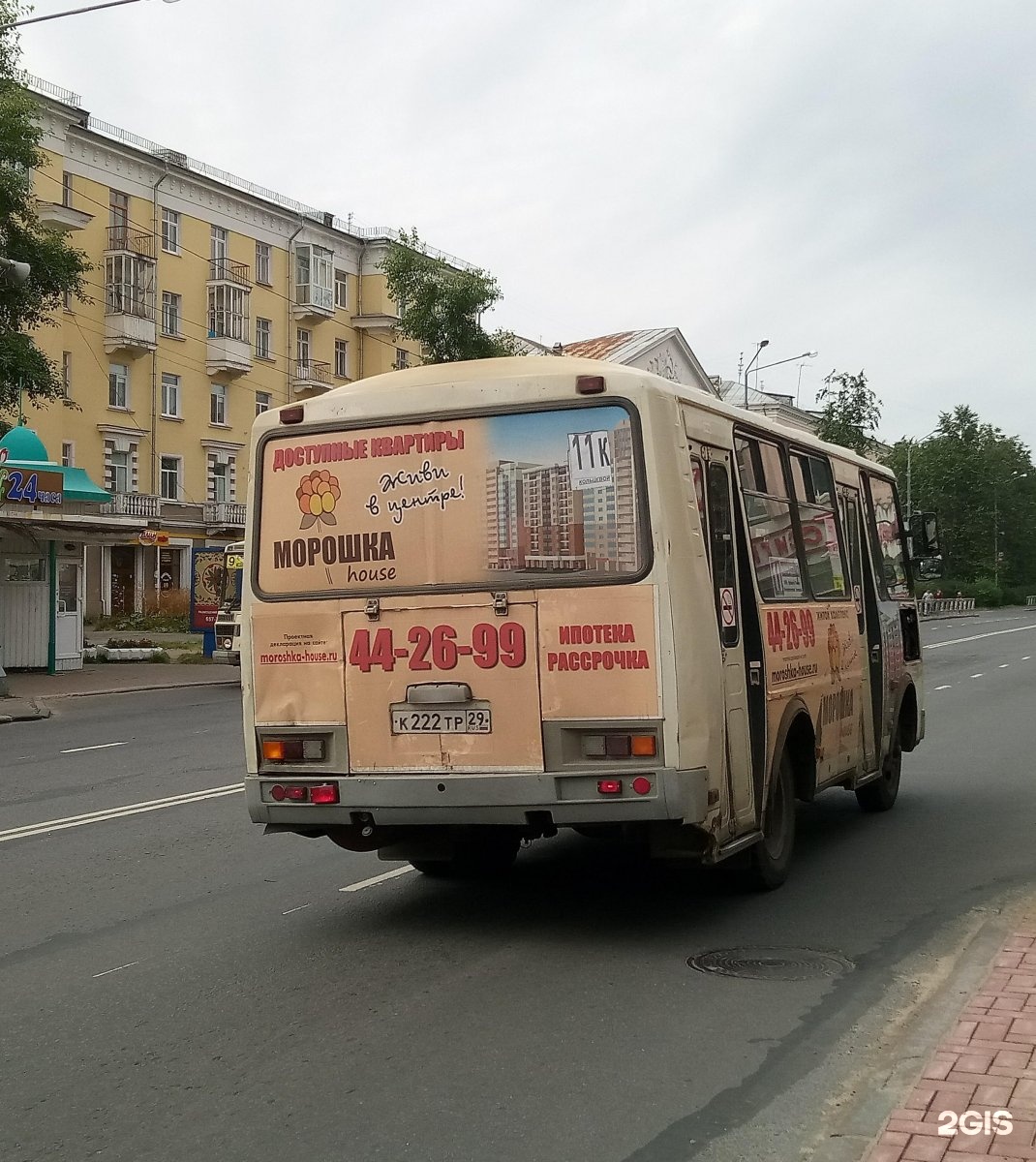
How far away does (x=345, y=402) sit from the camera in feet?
24.7

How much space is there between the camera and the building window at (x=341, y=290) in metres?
63.8

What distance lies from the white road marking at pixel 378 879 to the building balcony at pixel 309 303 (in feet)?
176

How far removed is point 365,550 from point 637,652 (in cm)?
153

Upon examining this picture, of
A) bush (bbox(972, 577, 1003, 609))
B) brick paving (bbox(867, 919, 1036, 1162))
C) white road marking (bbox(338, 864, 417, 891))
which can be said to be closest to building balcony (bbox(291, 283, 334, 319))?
white road marking (bbox(338, 864, 417, 891))

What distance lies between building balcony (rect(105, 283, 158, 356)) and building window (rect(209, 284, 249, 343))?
12.6ft

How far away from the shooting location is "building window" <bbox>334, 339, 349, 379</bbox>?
63844mm

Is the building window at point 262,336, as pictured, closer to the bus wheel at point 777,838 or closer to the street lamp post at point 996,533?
the bus wheel at point 777,838

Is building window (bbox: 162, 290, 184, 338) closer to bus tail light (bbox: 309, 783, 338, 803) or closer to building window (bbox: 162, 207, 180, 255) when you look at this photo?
building window (bbox: 162, 207, 180, 255)

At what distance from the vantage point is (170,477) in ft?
180

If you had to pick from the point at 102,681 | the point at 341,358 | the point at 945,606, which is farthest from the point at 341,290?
the point at 945,606

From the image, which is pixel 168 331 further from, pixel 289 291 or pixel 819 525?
pixel 819 525

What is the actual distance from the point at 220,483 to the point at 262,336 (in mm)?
6699

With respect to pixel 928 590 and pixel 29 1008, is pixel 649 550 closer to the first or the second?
pixel 29 1008

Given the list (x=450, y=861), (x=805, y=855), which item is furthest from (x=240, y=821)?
(x=805, y=855)
